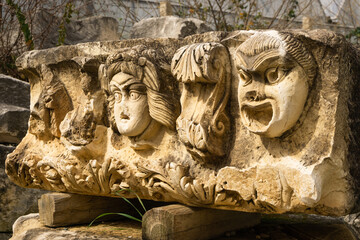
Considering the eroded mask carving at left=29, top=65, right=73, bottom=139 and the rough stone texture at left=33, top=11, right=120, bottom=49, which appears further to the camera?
the rough stone texture at left=33, top=11, right=120, bottom=49

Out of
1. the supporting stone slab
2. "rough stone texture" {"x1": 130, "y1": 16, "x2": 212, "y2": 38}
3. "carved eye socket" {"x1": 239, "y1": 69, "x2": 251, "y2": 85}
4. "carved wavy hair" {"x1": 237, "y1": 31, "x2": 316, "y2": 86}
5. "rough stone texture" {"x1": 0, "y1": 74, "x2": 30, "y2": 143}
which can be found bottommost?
the supporting stone slab

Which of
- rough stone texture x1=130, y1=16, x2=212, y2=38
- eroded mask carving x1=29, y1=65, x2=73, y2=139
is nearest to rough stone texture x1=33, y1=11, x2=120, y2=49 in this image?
rough stone texture x1=130, y1=16, x2=212, y2=38

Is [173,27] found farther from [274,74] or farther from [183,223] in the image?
[274,74]

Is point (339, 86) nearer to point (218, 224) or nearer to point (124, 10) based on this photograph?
point (218, 224)

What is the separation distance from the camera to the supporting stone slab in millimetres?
2006

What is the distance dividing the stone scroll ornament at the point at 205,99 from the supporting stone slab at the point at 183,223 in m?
0.28

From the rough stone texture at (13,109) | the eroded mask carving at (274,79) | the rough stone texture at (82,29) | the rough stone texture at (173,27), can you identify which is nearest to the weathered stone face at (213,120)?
the eroded mask carving at (274,79)

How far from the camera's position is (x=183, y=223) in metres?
2.02

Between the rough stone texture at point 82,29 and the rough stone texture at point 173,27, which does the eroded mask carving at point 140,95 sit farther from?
the rough stone texture at point 82,29

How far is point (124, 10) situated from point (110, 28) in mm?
1103

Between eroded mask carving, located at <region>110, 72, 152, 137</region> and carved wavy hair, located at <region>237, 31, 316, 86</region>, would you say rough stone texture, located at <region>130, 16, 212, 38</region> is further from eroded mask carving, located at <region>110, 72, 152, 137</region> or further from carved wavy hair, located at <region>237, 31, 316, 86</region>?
carved wavy hair, located at <region>237, 31, 316, 86</region>

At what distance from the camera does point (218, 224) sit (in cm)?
218

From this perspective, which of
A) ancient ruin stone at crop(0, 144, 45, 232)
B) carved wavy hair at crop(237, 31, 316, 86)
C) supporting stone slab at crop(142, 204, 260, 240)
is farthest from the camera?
ancient ruin stone at crop(0, 144, 45, 232)

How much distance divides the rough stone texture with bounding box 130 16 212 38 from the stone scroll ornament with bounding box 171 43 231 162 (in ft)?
9.24
